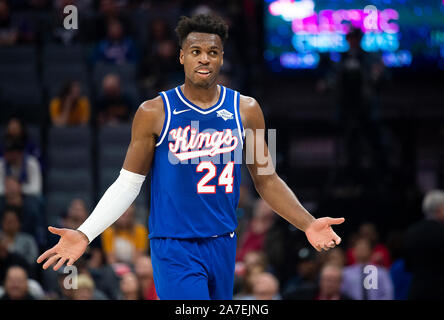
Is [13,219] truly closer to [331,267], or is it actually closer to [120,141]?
[120,141]

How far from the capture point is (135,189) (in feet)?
14.2

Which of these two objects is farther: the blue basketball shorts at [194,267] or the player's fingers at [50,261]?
the blue basketball shorts at [194,267]

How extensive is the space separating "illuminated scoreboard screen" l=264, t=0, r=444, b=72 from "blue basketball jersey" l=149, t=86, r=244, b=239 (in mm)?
6727

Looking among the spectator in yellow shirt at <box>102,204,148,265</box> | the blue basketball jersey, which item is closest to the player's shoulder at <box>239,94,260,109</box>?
the blue basketball jersey

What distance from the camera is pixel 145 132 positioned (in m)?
4.21

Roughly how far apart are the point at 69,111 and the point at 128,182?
18.9ft

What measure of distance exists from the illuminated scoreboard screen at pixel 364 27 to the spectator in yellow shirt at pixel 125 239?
13.0 ft

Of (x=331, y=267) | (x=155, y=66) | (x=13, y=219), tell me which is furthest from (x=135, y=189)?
(x=155, y=66)

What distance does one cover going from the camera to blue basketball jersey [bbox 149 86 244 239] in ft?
13.7

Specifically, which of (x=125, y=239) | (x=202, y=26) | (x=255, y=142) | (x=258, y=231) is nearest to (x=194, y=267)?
(x=255, y=142)

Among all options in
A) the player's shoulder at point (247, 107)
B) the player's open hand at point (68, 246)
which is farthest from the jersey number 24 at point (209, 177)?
the player's open hand at point (68, 246)

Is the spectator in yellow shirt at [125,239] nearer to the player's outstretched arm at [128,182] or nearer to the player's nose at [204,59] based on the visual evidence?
the player's outstretched arm at [128,182]

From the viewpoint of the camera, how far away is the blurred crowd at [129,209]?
268 inches
